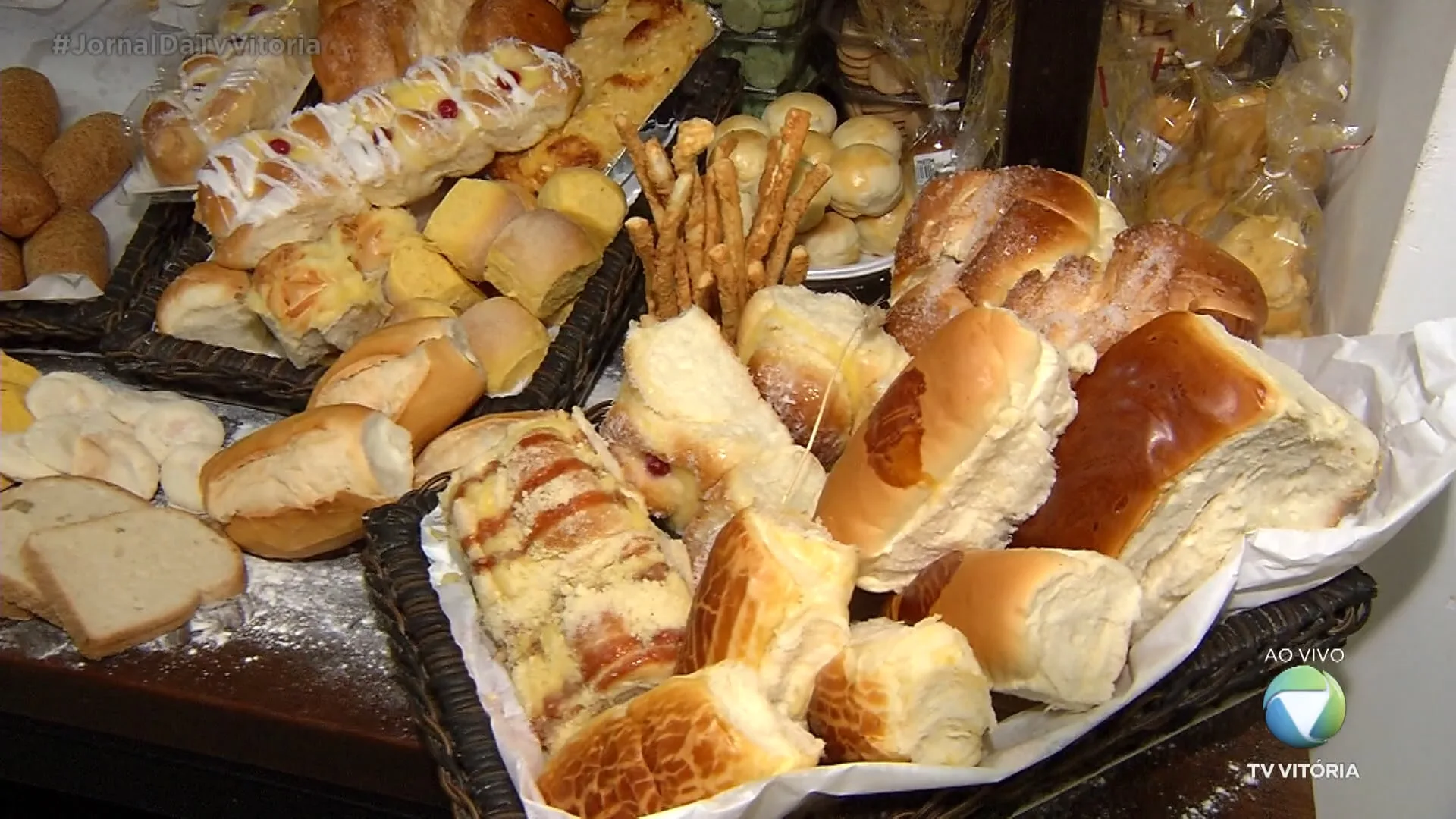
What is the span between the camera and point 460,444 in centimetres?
138

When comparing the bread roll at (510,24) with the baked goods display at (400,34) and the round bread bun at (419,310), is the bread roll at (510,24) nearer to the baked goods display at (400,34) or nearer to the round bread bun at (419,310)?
the baked goods display at (400,34)

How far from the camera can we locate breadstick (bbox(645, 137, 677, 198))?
1.37 m

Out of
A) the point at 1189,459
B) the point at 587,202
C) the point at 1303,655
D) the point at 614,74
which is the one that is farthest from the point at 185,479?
the point at 1303,655

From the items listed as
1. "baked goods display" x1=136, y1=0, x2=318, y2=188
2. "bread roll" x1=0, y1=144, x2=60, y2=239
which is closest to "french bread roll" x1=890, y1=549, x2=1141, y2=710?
"baked goods display" x1=136, y1=0, x2=318, y2=188

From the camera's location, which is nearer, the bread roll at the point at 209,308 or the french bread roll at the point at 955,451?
the french bread roll at the point at 955,451

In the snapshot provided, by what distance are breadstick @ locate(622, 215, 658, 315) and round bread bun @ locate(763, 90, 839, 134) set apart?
1.35 ft

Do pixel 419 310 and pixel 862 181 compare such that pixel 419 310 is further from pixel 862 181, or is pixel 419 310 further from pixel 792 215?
pixel 862 181

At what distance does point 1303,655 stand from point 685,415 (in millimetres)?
638

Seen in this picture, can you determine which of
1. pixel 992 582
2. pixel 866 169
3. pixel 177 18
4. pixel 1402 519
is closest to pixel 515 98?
pixel 866 169

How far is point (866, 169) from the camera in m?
1.61

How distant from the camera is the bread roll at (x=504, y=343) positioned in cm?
150

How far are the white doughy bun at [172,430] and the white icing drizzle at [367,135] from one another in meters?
0.26

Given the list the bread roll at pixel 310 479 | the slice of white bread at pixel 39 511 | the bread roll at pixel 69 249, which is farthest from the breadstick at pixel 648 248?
the bread roll at pixel 69 249

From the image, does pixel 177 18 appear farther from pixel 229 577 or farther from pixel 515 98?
pixel 229 577
